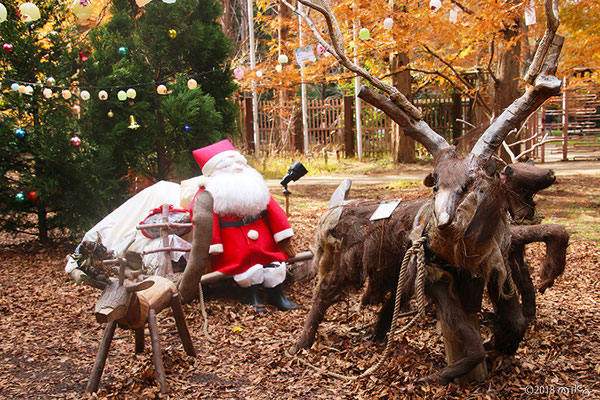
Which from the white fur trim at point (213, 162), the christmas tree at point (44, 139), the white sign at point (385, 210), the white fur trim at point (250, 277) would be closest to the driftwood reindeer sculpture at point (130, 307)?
the white fur trim at point (250, 277)

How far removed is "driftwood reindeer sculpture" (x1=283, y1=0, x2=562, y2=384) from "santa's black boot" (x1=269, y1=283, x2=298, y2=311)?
4.31ft

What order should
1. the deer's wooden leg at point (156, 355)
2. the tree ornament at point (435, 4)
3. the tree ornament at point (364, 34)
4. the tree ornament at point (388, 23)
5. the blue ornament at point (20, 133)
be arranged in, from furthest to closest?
1. the tree ornament at point (364, 34)
2. the tree ornament at point (388, 23)
3. the tree ornament at point (435, 4)
4. the blue ornament at point (20, 133)
5. the deer's wooden leg at point (156, 355)

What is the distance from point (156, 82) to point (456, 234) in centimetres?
532

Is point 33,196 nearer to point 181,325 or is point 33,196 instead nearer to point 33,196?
point 33,196

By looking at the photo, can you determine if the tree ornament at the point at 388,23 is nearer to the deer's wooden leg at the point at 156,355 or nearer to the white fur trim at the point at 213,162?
the white fur trim at the point at 213,162

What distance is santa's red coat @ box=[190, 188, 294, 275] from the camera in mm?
4664

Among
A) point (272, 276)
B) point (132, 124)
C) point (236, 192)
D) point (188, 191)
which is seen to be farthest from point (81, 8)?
point (272, 276)

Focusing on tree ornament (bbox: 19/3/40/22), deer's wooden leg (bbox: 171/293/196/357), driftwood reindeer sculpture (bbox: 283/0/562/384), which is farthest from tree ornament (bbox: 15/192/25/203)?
driftwood reindeer sculpture (bbox: 283/0/562/384)

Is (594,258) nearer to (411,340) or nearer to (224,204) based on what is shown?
(411,340)

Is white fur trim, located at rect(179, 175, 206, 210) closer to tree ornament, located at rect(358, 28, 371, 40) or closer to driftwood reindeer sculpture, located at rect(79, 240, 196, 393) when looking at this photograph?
driftwood reindeer sculpture, located at rect(79, 240, 196, 393)

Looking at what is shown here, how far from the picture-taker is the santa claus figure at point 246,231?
464 centimetres

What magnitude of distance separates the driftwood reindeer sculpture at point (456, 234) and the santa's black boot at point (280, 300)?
1.31 meters

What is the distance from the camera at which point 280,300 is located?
15.7ft

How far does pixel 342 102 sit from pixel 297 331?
481 inches
